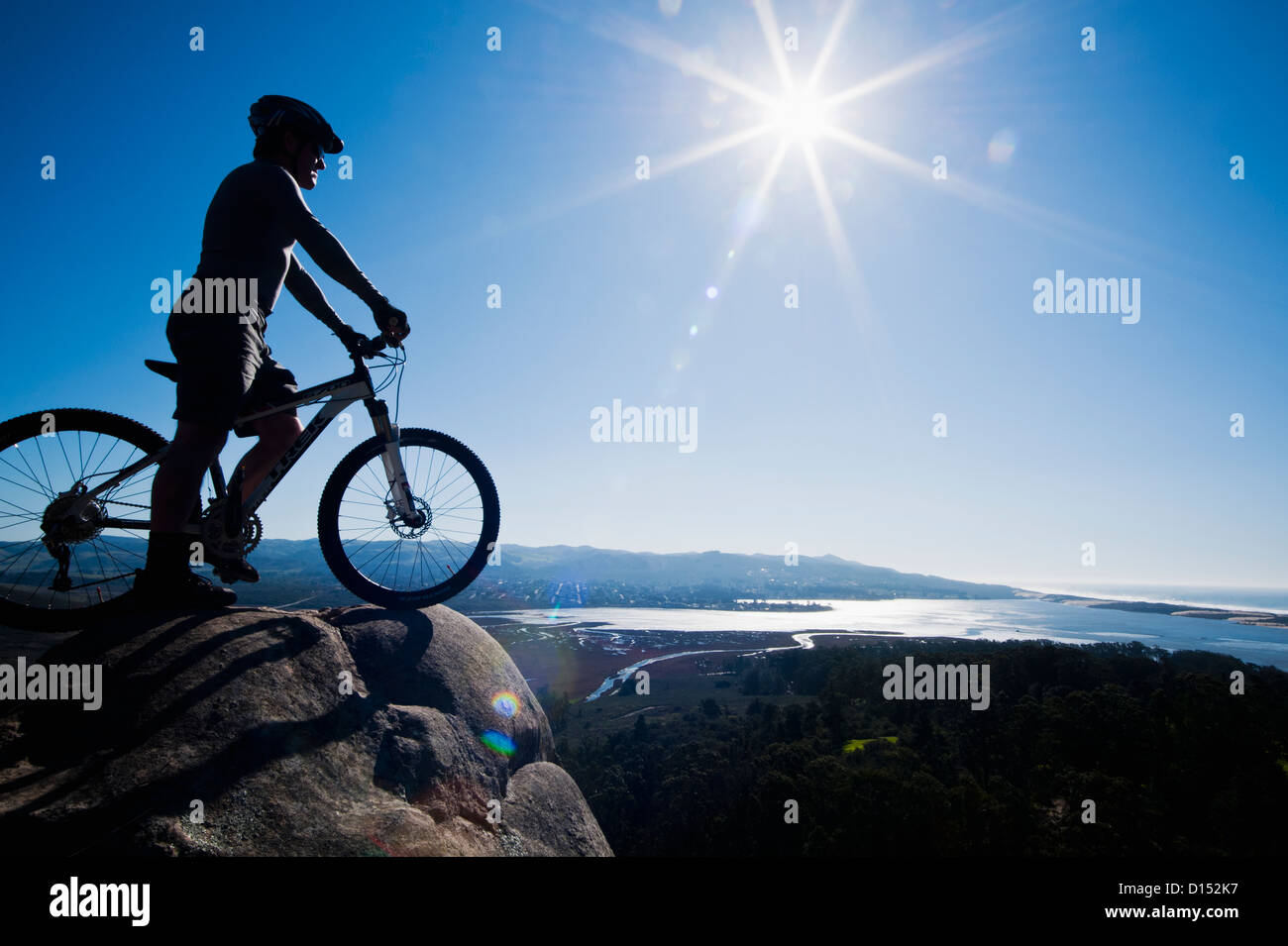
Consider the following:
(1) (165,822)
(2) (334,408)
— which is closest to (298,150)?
(2) (334,408)

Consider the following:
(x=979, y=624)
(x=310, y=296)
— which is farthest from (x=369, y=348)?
(x=979, y=624)

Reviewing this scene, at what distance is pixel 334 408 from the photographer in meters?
4.75

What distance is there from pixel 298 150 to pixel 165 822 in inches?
186

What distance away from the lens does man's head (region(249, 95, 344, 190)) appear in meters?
4.43

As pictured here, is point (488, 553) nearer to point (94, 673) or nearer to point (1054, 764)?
point (94, 673)

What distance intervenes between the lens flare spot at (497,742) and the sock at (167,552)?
8.53 feet

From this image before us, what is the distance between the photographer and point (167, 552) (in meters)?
3.97

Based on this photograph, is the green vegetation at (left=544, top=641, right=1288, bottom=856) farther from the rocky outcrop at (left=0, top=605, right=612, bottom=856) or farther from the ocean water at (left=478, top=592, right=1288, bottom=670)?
the ocean water at (left=478, top=592, right=1288, bottom=670)

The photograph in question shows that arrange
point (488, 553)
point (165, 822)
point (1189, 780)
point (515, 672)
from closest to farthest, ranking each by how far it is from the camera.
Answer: point (165, 822)
point (488, 553)
point (515, 672)
point (1189, 780)

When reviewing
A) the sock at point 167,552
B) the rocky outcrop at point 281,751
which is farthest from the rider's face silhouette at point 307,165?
the rocky outcrop at point 281,751

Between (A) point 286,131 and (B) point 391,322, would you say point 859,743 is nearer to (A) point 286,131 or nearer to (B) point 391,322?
(B) point 391,322

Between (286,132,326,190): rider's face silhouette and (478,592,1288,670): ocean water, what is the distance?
11198cm

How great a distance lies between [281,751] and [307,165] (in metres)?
4.47
